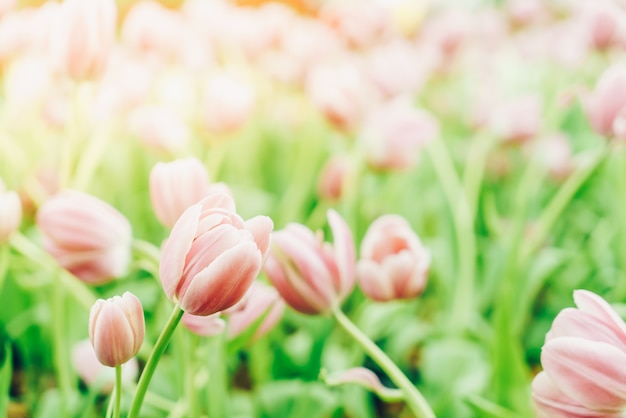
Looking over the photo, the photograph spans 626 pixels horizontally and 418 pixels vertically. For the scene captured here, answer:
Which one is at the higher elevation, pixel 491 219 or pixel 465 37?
pixel 465 37

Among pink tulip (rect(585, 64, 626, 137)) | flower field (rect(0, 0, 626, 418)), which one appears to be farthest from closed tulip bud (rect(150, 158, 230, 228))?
pink tulip (rect(585, 64, 626, 137))

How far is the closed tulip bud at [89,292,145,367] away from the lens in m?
0.26

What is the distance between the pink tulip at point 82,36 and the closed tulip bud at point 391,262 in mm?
223

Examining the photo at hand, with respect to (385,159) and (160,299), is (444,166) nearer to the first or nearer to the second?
(385,159)

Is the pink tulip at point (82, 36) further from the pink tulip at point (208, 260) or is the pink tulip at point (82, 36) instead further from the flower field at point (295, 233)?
the pink tulip at point (208, 260)

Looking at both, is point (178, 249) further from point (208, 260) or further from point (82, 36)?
point (82, 36)

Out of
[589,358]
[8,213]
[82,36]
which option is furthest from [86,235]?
[589,358]

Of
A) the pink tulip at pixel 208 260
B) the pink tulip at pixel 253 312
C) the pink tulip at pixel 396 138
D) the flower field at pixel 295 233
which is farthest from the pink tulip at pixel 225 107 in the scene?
the pink tulip at pixel 208 260

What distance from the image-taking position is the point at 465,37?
111 cm

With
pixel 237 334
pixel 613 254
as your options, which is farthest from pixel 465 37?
pixel 237 334

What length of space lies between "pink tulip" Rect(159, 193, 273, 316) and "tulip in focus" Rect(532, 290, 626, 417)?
0.12m

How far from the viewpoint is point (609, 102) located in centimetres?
50

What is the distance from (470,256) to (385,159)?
0.45ft

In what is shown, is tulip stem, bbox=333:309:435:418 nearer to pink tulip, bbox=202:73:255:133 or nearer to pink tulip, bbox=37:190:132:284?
pink tulip, bbox=37:190:132:284
